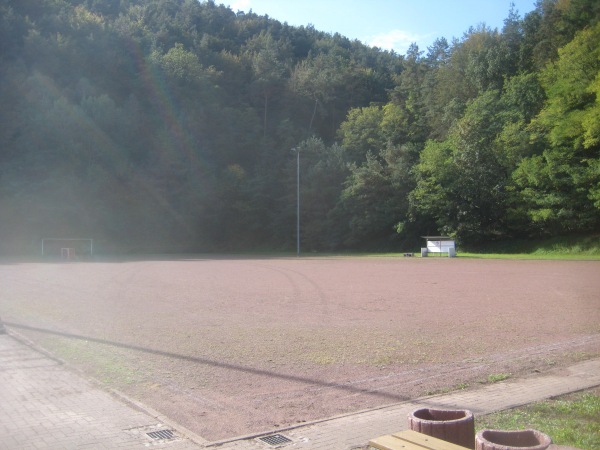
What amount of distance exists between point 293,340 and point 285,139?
6759cm

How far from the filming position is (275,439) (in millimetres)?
5277

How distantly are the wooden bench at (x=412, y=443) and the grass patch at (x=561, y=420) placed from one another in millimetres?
1780

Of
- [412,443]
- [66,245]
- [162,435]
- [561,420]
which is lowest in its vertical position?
[162,435]

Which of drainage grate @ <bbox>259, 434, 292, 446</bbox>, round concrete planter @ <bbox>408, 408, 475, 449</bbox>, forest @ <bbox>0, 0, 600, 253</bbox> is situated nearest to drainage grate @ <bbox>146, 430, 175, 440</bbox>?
drainage grate @ <bbox>259, 434, 292, 446</bbox>

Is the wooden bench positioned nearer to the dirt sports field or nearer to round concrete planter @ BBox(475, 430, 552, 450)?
round concrete planter @ BBox(475, 430, 552, 450)

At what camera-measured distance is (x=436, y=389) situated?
696 centimetres

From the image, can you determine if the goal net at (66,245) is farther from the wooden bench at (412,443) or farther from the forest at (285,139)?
the wooden bench at (412,443)

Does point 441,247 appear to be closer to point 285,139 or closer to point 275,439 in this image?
point 285,139

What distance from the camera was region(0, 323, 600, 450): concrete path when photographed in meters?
5.15

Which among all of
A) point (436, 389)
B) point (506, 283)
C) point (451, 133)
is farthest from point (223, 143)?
point (436, 389)

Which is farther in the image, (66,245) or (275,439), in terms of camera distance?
(66,245)

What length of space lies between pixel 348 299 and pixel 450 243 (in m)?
28.8

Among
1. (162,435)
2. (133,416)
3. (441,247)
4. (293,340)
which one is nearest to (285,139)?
(441,247)

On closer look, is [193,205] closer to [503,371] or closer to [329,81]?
[329,81]
